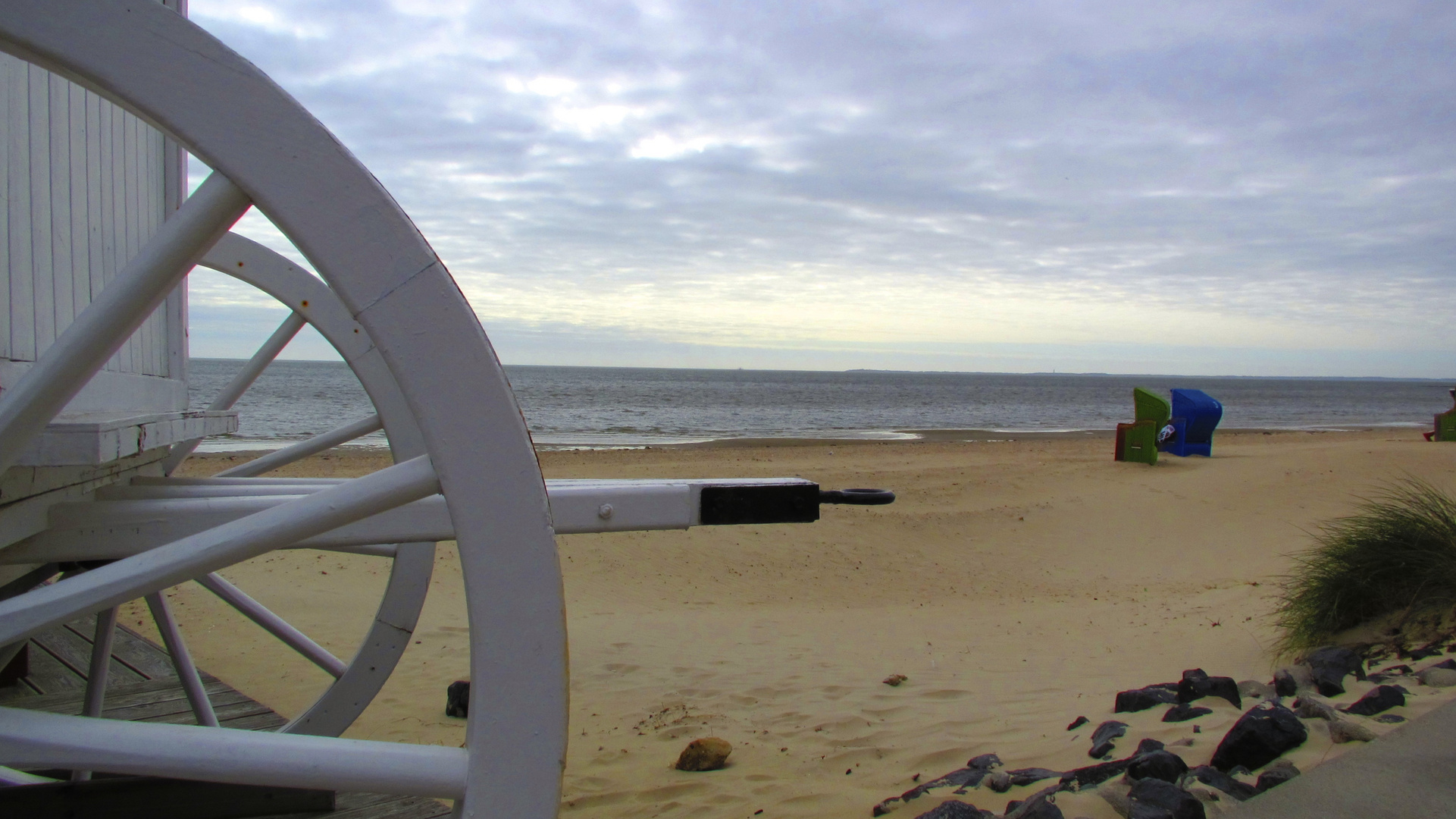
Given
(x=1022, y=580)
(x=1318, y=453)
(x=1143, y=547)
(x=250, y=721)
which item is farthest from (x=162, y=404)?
(x=1318, y=453)

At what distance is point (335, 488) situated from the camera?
104cm

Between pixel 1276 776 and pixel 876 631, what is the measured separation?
148 inches

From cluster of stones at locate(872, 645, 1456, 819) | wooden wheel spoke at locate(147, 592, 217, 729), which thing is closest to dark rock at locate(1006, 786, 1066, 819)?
cluster of stones at locate(872, 645, 1456, 819)

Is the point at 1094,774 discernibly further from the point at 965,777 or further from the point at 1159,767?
the point at 965,777

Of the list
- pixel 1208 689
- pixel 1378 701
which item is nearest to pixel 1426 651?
pixel 1378 701

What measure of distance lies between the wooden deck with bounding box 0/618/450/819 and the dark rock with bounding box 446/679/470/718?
0.92 m

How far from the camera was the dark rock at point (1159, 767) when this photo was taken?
2.83 metres

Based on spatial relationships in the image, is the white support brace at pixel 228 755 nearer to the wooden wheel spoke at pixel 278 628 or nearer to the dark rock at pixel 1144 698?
the wooden wheel spoke at pixel 278 628

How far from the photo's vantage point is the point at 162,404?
2.88m

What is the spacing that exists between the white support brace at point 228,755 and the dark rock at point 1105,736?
115 inches

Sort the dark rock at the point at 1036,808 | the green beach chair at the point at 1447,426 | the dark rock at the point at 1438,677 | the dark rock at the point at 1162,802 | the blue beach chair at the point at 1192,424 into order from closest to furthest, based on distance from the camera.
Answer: the dark rock at the point at 1162,802 → the dark rock at the point at 1036,808 → the dark rock at the point at 1438,677 → the blue beach chair at the point at 1192,424 → the green beach chair at the point at 1447,426

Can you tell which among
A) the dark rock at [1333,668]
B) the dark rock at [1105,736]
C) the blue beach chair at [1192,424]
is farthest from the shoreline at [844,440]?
the dark rock at [1333,668]

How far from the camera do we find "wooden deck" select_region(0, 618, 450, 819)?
275 centimetres

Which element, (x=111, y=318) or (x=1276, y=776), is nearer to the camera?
(x=111, y=318)
